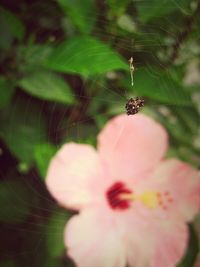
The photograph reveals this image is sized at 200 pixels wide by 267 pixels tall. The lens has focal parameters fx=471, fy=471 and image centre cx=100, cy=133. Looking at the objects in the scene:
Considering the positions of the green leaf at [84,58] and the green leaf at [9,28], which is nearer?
the green leaf at [84,58]

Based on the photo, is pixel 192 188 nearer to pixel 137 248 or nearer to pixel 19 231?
pixel 137 248

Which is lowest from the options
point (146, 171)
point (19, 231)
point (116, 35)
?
point (19, 231)

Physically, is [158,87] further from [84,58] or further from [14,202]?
[14,202]

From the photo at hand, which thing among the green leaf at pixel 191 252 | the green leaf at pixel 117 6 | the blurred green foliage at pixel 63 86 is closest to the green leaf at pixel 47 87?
the blurred green foliage at pixel 63 86

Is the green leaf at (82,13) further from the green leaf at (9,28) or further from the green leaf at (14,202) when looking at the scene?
the green leaf at (14,202)

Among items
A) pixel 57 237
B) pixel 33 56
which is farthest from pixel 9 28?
pixel 57 237

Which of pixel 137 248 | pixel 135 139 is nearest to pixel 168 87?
pixel 135 139

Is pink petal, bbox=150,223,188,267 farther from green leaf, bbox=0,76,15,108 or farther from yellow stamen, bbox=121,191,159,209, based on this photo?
green leaf, bbox=0,76,15,108
